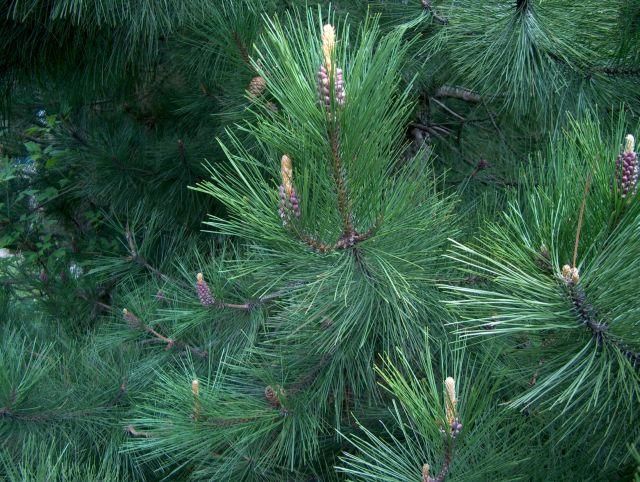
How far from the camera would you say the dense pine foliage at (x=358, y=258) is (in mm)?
845

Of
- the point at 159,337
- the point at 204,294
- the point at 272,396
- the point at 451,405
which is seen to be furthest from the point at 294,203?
the point at 159,337

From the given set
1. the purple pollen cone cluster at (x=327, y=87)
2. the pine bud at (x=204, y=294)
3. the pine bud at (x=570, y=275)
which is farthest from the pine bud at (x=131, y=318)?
the pine bud at (x=570, y=275)

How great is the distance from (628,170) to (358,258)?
1.25 ft

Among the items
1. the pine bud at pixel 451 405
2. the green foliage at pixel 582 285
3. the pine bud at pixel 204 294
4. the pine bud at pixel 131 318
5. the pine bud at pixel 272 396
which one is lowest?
the pine bud at pixel 131 318

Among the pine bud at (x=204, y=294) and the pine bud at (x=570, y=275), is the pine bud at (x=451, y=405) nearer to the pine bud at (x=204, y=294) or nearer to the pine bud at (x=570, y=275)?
the pine bud at (x=570, y=275)

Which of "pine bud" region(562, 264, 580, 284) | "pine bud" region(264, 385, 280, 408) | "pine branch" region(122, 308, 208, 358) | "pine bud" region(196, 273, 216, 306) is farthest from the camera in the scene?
"pine branch" region(122, 308, 208, 358)

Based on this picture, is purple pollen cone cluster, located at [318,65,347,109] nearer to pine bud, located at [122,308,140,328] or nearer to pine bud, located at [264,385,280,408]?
pine bud, located at [264,385,280,408]

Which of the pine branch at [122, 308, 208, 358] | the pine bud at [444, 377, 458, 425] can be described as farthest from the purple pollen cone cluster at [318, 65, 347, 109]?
the pine branch at [122, 308, 208, 358]

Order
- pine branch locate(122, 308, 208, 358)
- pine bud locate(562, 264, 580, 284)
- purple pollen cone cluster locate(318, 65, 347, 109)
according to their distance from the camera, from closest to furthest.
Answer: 1. pine bud locate(562, 264, 580, 284)
2. purple pollen cone cluster locate(318, 65, 347, 109)
3. pine branch locate(122, 308, 208, 358)

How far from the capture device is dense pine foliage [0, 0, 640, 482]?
33.3 inches

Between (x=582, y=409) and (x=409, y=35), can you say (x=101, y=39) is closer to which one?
(x=409, y=35)

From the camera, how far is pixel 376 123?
0.91 meters

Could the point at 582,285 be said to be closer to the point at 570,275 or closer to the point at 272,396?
the point at 570,275

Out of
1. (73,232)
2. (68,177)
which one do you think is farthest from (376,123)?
(73,232)
